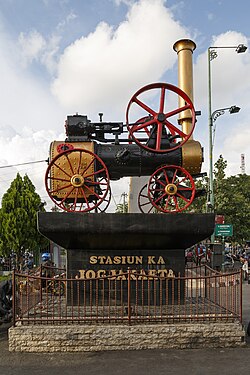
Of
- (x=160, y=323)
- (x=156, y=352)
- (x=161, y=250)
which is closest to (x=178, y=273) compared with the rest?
(x=161, y=250)

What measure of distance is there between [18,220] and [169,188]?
531 inches

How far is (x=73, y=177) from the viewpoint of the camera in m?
8.59

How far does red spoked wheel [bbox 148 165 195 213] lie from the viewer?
868cm

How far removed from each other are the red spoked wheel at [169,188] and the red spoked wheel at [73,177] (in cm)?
116

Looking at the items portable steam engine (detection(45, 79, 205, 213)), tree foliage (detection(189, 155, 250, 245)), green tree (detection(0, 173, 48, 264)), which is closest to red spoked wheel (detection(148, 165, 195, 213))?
portable steam engine (detection(45, 79, 205, 213))

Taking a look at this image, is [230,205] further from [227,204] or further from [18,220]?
[18,220]

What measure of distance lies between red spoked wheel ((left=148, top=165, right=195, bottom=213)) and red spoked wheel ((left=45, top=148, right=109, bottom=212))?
3.80 ft

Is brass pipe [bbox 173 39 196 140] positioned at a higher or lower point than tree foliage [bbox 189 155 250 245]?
higher

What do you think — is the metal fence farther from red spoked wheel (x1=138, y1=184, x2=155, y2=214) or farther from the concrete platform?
red spoked wheel (x1=138, y1=184, x2=155, y2=214)

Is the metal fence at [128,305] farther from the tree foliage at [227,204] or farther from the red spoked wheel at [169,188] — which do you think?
the tree foliage at [227,204]

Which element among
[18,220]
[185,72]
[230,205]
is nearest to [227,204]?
[230,205]

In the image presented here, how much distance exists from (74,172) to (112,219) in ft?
4.70

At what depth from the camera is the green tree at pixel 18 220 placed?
2014cm

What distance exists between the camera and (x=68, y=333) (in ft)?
22.1
